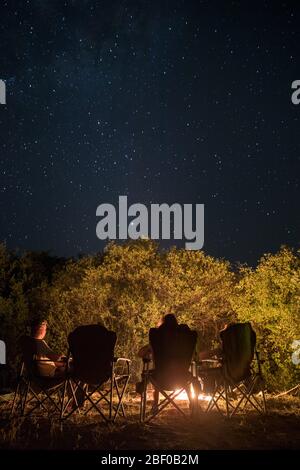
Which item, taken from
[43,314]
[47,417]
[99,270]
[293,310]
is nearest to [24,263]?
[43,314]

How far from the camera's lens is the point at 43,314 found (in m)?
12.5

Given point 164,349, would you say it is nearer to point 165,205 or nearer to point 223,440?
point 223,440

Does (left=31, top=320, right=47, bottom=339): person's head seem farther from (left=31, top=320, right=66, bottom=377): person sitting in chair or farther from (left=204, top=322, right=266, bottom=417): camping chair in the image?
(left=204, top=322, right=266, bottom=417): camping chair

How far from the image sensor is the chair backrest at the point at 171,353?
481 cm

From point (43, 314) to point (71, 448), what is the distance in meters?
9.18

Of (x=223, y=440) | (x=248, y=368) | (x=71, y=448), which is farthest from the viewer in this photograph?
(x=248, y=368)

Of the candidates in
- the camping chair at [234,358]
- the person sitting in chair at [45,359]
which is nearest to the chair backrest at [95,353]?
the person sitting in chair at [45,359]

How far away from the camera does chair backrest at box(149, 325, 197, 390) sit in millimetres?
4809

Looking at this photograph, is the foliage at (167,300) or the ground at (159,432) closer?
the ground at (159,432)

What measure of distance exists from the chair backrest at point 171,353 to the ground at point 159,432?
Result: 0.39m

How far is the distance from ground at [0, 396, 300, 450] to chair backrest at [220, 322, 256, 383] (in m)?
0.44

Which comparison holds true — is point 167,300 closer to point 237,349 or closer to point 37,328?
point 37,328

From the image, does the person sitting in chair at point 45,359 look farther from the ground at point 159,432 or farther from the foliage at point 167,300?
the foliage at point 167,300

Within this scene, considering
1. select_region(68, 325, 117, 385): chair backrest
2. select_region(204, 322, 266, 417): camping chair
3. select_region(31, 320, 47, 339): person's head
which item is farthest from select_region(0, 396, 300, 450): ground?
select_region(31, 320, 47, 339): person's head
